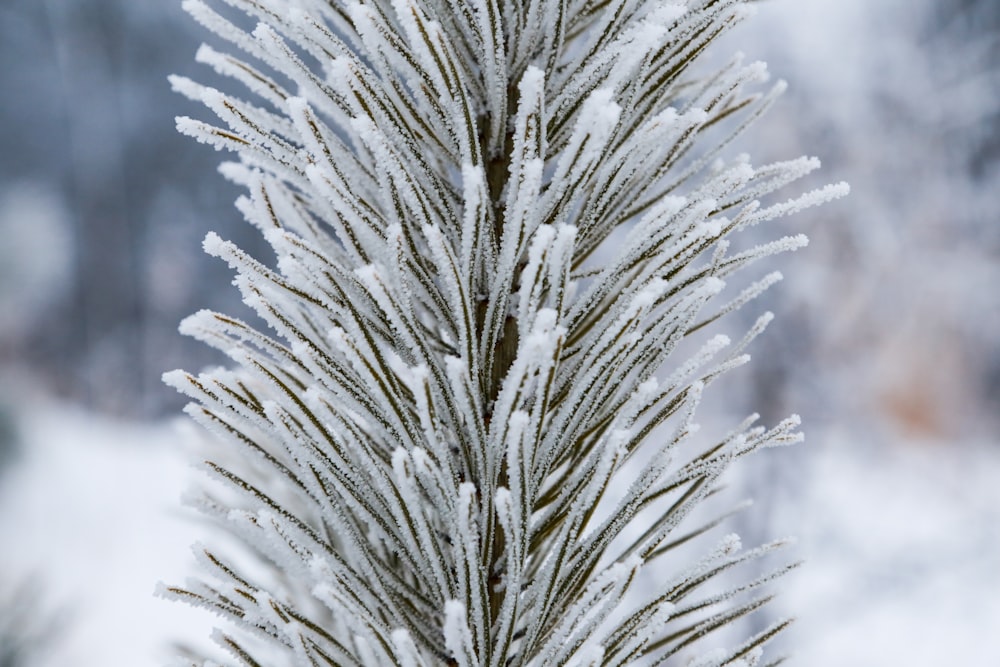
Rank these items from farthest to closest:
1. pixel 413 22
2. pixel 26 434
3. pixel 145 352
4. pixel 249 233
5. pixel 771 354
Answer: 1. pixel 145 352
2. pixel 249 233
3. pixel 26 434
4. pixel 771 354
5. pixel 413 22

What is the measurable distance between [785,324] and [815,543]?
744mm

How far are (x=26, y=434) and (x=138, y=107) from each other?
2.97 meters

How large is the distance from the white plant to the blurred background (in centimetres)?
107

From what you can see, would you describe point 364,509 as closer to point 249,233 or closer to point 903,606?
point 903,606

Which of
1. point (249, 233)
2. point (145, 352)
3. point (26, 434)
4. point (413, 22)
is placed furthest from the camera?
point (145, 352)

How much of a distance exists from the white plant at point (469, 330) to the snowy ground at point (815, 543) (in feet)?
3.38

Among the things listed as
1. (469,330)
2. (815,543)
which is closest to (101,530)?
(815,543)

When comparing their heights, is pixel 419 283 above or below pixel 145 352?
below

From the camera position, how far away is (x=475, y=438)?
286 mm

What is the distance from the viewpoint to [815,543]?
2.58m

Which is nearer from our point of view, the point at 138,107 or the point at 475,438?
the point at 475,438

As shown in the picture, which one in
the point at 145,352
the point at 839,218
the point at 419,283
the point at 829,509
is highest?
the point at 145,352

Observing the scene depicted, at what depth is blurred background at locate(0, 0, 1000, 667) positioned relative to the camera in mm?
2531

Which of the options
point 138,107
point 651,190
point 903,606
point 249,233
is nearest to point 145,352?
point 249,233
